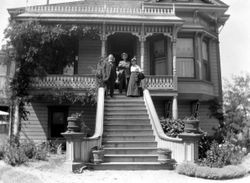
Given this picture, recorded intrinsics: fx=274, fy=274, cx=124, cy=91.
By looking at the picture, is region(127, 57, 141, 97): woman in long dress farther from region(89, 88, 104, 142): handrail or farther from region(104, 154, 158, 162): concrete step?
region(104, 154, 158, 162): concrete step

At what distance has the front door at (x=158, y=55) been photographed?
51.5 feet

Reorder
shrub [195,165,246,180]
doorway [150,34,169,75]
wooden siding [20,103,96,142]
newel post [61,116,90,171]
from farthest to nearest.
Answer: doorway [150,34,169,75], wooden siding [20,103,96,142], newel post [61,116,90,171], shrub [195,165,246,180]

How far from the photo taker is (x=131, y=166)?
801 centimetres

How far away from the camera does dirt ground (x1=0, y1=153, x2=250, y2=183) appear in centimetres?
667

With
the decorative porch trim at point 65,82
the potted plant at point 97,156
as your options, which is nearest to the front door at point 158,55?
the decorative porch trim at point 65,82

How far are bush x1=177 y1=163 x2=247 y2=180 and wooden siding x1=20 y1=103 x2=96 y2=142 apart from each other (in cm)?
852

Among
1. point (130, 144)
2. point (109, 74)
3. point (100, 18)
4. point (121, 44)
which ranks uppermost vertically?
point (100, 18)

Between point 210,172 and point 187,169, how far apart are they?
1.98ft

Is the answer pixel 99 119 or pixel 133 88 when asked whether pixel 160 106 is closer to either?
pixel 133 88

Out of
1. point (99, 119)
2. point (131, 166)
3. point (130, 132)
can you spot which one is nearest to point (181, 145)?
point (131, 166)

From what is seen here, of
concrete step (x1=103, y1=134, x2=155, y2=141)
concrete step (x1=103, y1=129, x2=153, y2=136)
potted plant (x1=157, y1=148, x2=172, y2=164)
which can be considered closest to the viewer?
potted plant (x1=157, y1=148, x2=172, y2=164)

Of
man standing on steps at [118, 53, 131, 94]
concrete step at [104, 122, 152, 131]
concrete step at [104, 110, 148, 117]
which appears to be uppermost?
man standing on steps at [118, 53, 131, 94]

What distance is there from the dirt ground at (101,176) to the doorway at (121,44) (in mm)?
9991

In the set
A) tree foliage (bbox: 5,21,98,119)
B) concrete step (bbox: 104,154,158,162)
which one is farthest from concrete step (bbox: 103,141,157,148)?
tree foliage (bbox: 5,21,98,119)
